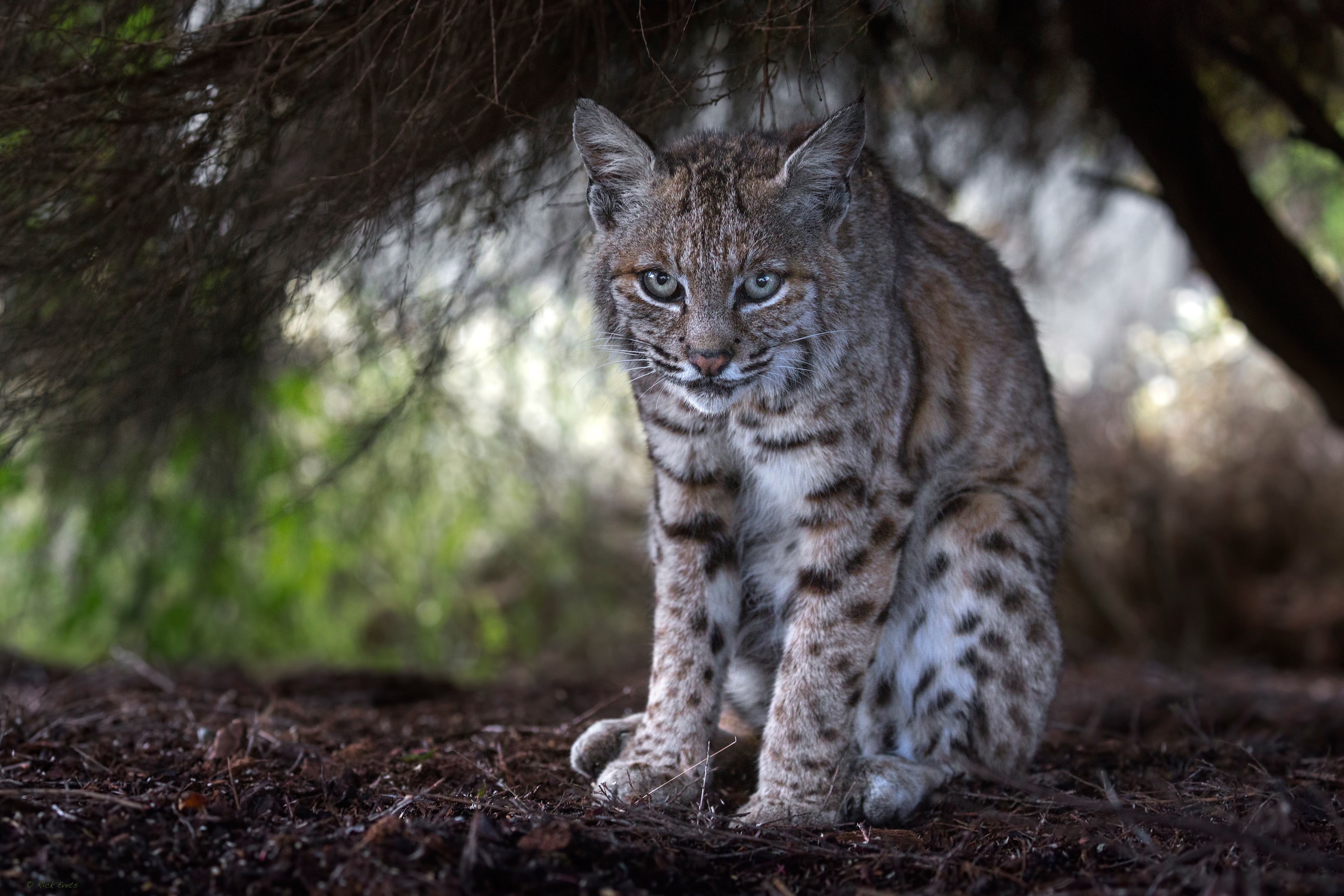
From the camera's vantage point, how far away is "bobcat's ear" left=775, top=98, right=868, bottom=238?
297 cm

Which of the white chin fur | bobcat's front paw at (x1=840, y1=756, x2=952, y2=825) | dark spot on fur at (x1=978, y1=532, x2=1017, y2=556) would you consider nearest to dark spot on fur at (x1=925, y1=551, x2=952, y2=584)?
dark spot on fur at (x1=978, y1=532, x2=1017, y2=556)

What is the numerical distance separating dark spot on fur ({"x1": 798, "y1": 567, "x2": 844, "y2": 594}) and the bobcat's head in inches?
19.4

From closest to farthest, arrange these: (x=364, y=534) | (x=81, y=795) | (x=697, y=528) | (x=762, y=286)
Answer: (x=81, y=795) → (x=762, y=286) → (x=697, y=528) → (x=364, y=534)

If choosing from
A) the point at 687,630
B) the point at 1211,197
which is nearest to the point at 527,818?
the point at 687,630

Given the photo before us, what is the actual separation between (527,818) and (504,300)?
240cm

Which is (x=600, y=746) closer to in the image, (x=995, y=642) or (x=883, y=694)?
(x=883, y=694)

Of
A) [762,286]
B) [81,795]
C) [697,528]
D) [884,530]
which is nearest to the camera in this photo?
[81,795]

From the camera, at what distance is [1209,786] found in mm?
2957

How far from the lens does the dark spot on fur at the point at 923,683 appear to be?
336cm

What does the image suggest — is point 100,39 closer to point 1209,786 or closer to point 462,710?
point 462,710

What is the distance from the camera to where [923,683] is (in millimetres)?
3381

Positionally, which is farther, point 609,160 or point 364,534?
point 364,534

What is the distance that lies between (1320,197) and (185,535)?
594 cm

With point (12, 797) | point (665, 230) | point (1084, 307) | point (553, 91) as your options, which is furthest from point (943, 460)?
point (1084, 307)
